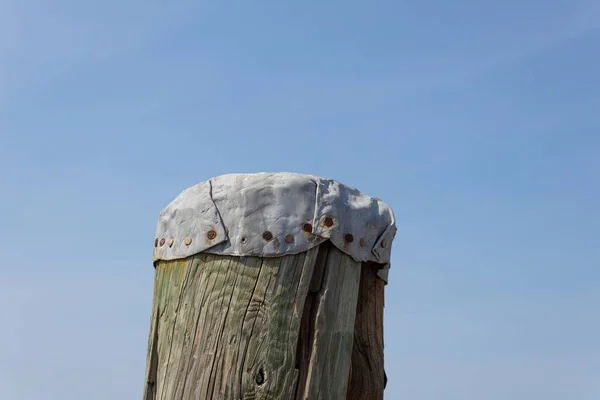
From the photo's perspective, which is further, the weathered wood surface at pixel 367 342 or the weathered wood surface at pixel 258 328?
the weathered wood surface at pixel 367 342

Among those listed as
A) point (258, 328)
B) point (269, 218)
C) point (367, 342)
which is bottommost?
point (258, 328)

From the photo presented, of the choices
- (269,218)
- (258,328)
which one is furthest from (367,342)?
(269,218)

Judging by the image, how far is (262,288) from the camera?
4.28m

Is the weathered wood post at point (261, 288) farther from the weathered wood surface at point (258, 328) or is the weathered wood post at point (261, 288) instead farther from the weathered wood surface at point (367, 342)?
the weathered wood surface at point (367, 342)

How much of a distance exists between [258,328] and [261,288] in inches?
7.8

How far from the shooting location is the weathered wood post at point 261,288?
423cm

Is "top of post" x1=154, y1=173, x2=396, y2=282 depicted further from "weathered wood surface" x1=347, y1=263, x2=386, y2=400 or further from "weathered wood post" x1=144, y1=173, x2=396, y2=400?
"weathered wood surface" x1=347, y1=263, x2=386, y2=400

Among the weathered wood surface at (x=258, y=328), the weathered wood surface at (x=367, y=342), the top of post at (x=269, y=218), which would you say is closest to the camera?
the weathered wood surface at (x=258, y=328)

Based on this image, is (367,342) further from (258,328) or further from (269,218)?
(269,218)

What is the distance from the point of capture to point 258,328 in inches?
167

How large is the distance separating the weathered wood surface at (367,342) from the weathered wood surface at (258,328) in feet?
1.05

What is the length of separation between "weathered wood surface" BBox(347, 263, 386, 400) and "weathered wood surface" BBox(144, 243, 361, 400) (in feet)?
1.05

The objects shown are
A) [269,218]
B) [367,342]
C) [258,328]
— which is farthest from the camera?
[367,342]

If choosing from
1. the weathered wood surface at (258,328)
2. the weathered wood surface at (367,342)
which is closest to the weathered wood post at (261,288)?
the weathered wood surface at (258,328)
